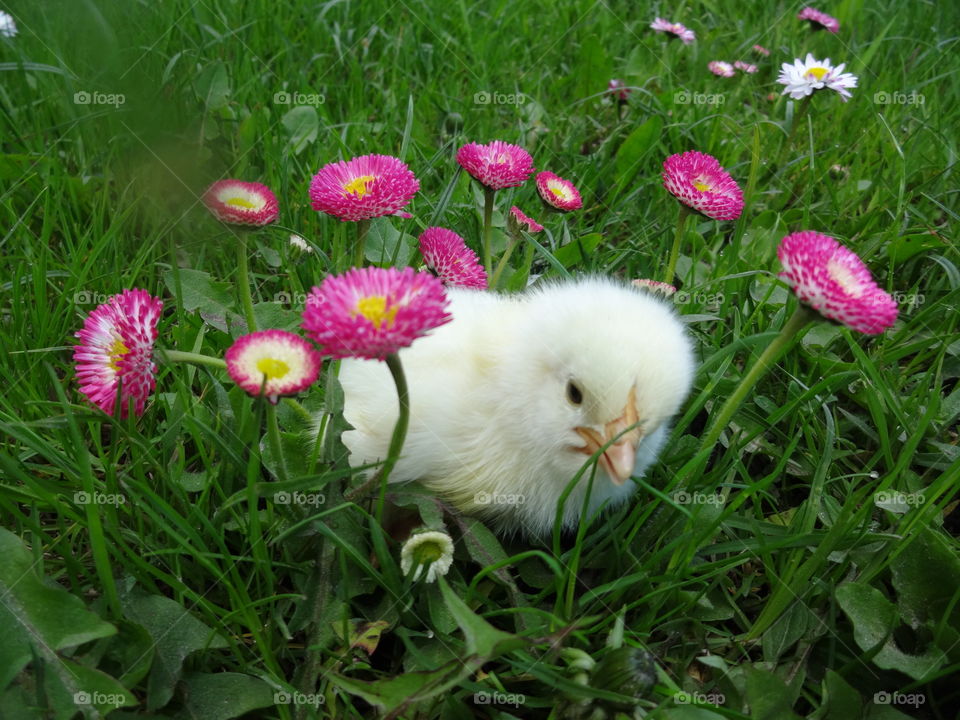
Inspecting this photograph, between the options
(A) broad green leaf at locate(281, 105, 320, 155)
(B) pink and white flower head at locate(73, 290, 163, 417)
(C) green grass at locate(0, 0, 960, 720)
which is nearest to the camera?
(C) green grass at locate(0, 0, 960, 720)

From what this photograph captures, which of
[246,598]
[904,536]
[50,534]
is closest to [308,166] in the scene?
[50,534]

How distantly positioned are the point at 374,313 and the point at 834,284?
80 centimetres

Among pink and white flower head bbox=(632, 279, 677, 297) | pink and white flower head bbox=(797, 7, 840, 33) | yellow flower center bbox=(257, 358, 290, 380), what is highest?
pink and white flower head bbox=(797, 7, 840, 33)

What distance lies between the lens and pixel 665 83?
3867 millimetres

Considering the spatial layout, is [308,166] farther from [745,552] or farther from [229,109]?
[745,552]

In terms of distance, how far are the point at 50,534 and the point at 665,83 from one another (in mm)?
3402

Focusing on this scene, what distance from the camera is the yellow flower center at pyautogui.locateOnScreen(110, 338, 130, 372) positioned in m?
1.51

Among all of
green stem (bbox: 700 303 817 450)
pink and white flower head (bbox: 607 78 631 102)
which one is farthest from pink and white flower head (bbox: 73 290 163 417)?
pink and white flower head (bbox: 607 78 631 102)

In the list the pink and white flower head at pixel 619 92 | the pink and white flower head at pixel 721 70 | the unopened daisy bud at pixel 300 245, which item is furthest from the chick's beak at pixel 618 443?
the pink and white flower head at pixel 721 70

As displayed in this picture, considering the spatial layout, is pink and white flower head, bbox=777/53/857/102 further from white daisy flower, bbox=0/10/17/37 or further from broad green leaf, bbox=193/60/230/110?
white daisy flower, bbox=0/10/17/37

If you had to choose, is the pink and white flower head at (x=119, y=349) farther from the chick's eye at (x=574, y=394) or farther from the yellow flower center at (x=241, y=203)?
the chick's eye at (x=574, y=394)

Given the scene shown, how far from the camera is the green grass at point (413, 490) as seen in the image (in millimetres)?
1380

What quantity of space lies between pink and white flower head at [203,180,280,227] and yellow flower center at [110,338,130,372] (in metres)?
0.32

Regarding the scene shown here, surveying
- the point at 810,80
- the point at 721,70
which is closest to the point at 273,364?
the point at 810,80
